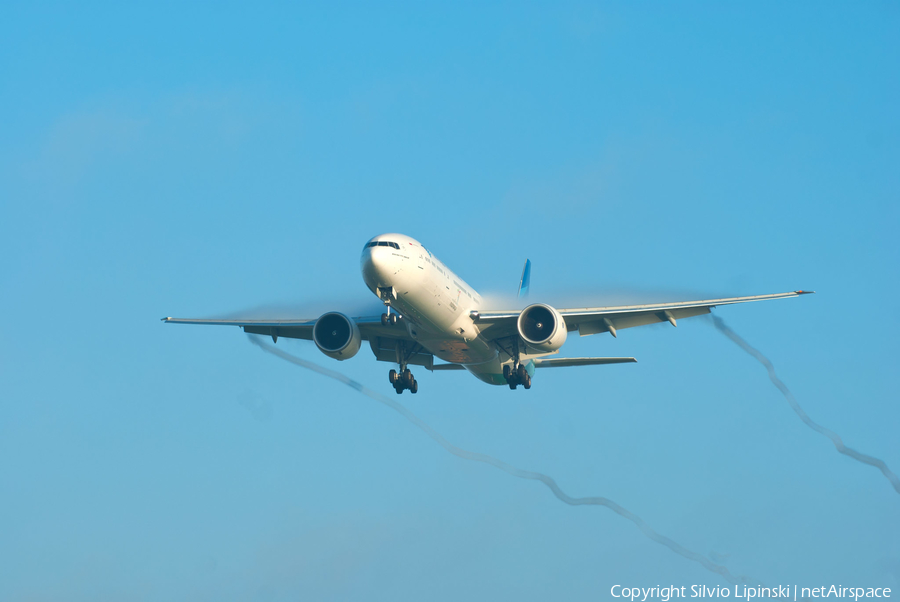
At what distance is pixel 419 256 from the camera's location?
3641 centimetres

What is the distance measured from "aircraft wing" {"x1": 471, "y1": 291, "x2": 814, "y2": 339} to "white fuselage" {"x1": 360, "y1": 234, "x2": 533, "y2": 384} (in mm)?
704

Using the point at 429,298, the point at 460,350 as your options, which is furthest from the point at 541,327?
the point at 429,298

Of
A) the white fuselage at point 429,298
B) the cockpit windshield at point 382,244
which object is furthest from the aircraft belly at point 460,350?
the cockpit windshield at point 382,244

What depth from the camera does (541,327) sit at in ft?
129

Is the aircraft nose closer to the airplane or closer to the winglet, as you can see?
the airplane

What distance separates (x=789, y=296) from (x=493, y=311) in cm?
1159

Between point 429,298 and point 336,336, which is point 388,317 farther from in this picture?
point 336,336

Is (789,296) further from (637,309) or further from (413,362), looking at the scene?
(413,362)

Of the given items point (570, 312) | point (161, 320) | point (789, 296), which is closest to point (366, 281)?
point (570, 312)

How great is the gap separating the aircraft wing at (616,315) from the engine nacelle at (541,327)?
2.25 feet

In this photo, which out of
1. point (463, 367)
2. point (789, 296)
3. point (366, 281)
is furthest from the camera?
point (463, 367)

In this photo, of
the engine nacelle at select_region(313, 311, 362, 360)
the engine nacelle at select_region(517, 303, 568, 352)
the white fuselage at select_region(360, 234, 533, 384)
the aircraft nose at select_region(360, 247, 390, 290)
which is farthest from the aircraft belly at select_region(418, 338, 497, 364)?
the aircraft nose at select_region(360, 247, 390, 290)

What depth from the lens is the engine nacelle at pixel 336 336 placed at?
4075cm

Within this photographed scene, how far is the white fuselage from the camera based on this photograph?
35344mm
